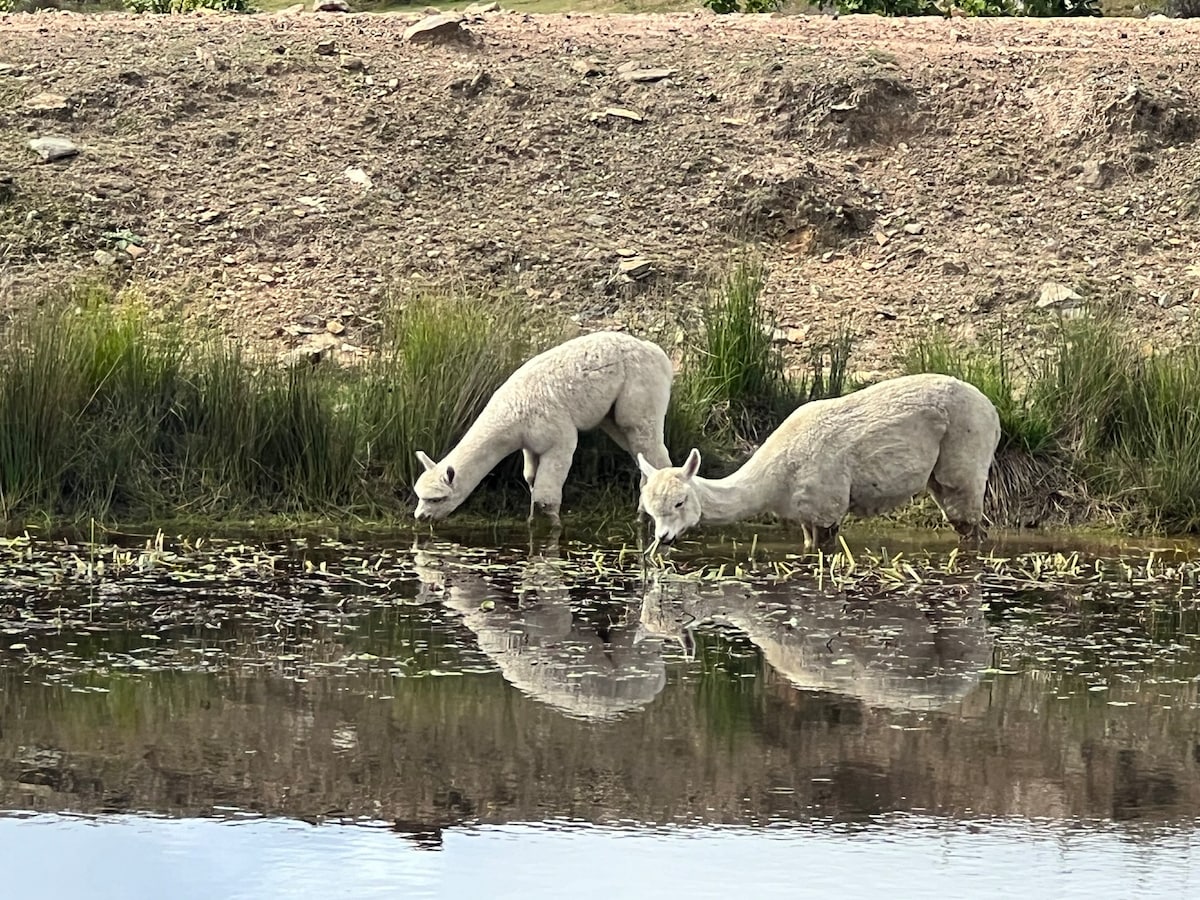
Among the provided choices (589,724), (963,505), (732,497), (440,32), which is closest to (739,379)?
(963,505)

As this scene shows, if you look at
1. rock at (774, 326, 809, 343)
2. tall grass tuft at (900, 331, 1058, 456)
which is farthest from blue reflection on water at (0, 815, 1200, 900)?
rock at (774, 326, 809, 343)

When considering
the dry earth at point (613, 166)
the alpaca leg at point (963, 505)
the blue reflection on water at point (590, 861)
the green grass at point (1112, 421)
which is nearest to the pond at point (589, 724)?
the blue reflection on water at point (590, 861)

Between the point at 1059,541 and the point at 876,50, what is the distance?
9636 millimetres

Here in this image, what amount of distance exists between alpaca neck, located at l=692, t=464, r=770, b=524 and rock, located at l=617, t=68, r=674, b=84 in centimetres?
1022

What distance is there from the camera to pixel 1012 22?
75.3 feet

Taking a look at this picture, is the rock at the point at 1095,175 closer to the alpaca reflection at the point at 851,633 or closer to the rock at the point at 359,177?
the rock at the point at 359,177

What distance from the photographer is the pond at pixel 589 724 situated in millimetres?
6676

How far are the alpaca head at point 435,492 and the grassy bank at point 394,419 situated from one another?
24.9 inches

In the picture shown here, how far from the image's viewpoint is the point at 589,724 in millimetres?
8234

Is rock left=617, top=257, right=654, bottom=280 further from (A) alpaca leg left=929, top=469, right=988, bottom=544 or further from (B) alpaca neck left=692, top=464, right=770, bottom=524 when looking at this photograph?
(B) alpaca neck left=692, top=464, right=770, bottom=524

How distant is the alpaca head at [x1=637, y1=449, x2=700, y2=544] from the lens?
444 inches

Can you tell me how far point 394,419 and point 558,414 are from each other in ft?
4.01

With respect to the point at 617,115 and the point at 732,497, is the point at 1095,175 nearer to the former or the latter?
the point at 617,115

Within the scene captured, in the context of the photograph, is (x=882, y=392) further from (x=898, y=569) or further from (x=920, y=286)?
(x=920, y=286)
